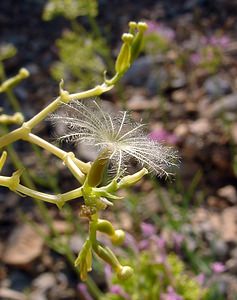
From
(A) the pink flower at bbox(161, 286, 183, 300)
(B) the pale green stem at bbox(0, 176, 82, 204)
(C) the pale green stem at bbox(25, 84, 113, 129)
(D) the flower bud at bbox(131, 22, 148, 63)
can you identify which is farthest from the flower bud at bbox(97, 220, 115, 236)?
(A) the pink flower at bbox(161, 286, 183, 300)

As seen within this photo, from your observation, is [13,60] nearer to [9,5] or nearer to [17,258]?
[9,5]

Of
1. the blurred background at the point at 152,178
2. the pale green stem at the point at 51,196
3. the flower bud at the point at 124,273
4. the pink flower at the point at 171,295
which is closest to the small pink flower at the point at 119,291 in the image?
the blurred background at the point at 152,178

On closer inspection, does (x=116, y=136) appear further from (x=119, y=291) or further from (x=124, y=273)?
(x=119, y=291)

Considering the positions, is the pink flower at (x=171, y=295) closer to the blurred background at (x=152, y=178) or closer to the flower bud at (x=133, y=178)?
the blurred background at (x=152, y=178)

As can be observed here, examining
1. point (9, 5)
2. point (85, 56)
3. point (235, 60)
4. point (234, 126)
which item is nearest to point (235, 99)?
point (234, 126)

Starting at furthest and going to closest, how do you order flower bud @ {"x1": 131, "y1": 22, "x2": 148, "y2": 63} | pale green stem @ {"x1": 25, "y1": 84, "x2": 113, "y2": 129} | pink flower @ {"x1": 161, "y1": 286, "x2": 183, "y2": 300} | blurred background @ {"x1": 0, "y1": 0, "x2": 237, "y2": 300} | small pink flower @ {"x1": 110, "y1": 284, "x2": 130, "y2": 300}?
blurred background @ {"x1": 0, "y1": 0, "x2": 237, "y2": 300} → small pink flower @ {"x1": 110, "y1": 284, "x2": 130, "y2": 300} → pink flower @ {"x1": 161, "y1": 286, "x2": 183, "y2": 300} → flower bud @ {"x1": 131, "y1": 22, "x2": 148, "y2": 63} → pale green stem @ {"x1": 25, "y1": 84, "x2": 113, "y2": 129}

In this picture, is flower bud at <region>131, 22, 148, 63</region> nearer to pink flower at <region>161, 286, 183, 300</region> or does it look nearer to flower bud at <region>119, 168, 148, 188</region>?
flower bud at <region>119, 168, 148, 188</region>
